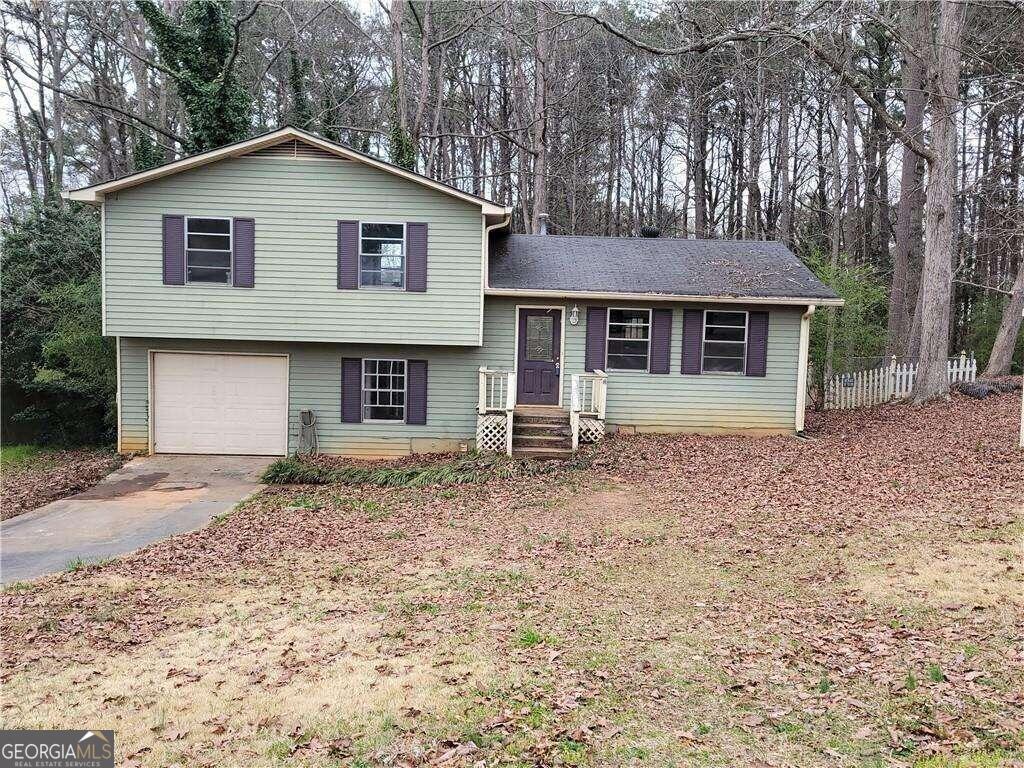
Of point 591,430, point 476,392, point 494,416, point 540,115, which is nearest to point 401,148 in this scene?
point 540,115

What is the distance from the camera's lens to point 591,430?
13086 mm

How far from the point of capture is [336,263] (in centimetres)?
1292

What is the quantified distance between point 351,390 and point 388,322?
5.78 feet

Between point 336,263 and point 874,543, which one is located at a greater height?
point 336,263

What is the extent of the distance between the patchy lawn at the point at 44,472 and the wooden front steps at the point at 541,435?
759 centimetres

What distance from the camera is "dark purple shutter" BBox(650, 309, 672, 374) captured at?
13820mm

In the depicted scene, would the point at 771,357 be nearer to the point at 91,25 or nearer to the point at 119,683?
the point at 119,683

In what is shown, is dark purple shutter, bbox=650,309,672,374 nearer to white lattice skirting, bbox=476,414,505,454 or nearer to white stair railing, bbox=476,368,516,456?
white stair railing, bbox=476,368,516,456

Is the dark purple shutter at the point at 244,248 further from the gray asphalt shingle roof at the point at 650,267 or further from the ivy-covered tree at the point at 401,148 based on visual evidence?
the ivy-covered tree at the point at 401,148

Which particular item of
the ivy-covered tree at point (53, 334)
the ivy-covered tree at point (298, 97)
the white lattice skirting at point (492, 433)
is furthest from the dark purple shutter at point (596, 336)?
the ivy-covered tree at point (298, 97)

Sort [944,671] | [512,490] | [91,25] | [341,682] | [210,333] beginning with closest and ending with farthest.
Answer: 1. [944,671]
2. [341,682]
3. [512,490]
4. [210,333]
5. [91,25]

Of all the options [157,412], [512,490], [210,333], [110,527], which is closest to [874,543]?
[512,490]

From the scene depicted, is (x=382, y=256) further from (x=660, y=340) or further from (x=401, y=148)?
(x=401, y=148)

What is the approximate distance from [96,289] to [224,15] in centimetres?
883
